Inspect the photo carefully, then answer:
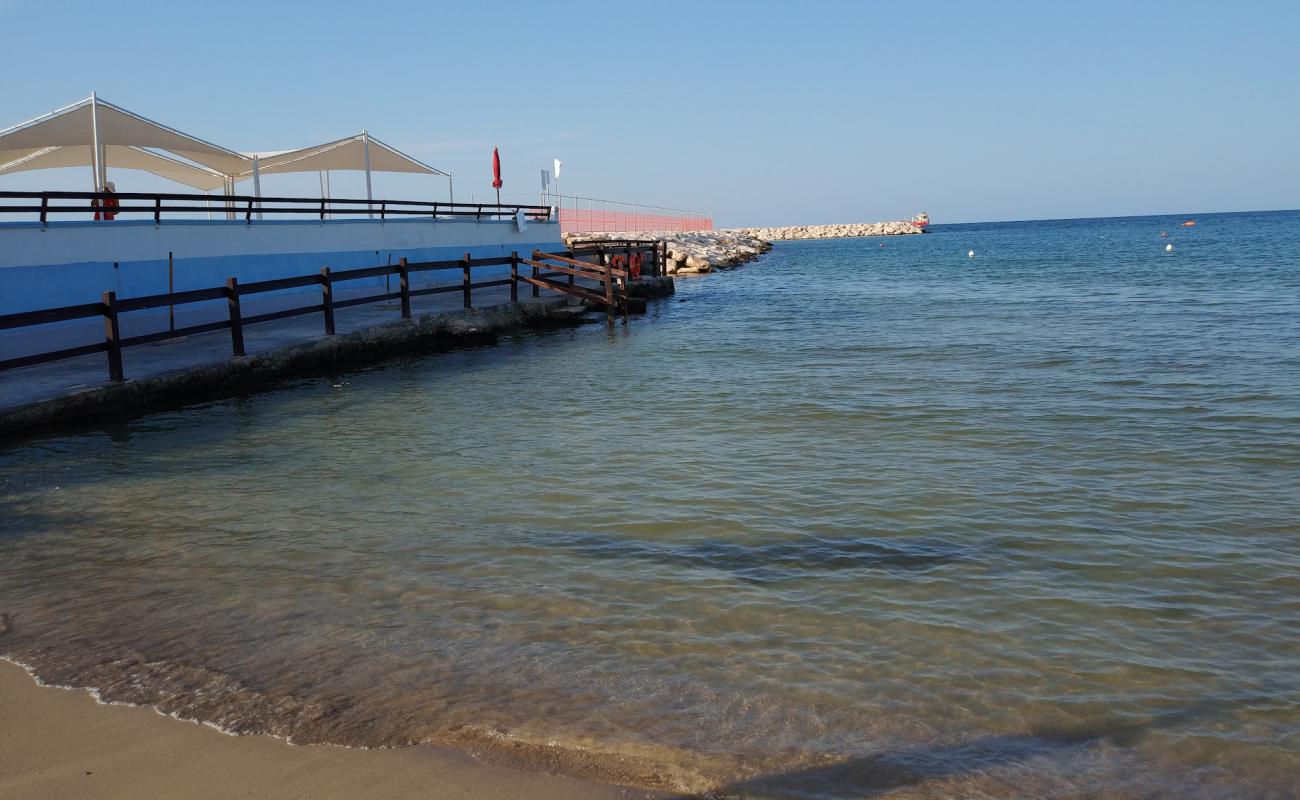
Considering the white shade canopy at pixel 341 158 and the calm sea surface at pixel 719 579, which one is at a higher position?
the white shade canopy at pixel 341 158

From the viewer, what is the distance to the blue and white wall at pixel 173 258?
17.1 meters

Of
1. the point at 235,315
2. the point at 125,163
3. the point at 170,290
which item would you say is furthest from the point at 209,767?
the point at 125,163

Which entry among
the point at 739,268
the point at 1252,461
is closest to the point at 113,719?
the point at 1252,461

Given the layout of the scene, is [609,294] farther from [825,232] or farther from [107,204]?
[825,232]

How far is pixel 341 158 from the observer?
1058 inches

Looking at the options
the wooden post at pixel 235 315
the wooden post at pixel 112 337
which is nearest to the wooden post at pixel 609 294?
the wooden post at pixel 235 315

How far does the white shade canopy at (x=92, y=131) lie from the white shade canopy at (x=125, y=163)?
0.70 meters

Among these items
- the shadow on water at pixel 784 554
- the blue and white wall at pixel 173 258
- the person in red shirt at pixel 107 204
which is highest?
the person in red shirt at pixel 107 204

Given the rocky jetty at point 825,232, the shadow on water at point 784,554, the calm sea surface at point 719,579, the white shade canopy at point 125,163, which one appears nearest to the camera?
the calm sea surface at point 719,579

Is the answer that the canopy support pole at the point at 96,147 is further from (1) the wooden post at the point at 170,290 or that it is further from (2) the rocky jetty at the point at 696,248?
(2) the rocky jetty at the point at 696,248

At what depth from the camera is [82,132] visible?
19.0 metres

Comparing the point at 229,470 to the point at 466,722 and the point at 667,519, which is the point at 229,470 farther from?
the point at 466,722

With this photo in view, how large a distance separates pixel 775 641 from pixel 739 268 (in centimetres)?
5181

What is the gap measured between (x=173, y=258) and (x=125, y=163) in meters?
5.86
